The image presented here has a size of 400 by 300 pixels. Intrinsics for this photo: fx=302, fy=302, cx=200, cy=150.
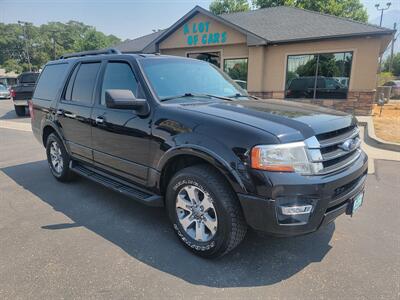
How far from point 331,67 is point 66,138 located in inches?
456

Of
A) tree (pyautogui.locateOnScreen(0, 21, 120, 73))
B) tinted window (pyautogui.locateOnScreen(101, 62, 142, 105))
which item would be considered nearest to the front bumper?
tinted window (pyautogui.locateOnScreen(101, 62, 142, 105))

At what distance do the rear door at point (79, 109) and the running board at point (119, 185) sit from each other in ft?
0.55

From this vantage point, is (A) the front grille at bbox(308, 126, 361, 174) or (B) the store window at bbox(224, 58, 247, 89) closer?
(A) the front grille at bbox(308, 126, 361, 174)

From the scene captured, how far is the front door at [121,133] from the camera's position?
3.24 meters

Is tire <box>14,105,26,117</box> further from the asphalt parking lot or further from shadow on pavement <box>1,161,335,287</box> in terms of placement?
the asphalt parking lot

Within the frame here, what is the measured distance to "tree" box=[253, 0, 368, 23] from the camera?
32656 millimetres

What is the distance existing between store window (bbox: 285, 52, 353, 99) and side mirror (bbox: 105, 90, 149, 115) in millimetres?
11716

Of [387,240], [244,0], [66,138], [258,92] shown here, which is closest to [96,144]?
[66,138]

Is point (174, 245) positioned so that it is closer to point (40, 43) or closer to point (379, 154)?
point (379, 154)

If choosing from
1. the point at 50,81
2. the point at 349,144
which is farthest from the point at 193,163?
the point at 50,81

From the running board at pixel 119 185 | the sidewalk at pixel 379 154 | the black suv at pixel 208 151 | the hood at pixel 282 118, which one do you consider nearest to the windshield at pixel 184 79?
the black suv at pixel 208 151

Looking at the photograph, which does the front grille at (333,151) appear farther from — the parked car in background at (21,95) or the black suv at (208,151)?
the parked car in background at (21,95)

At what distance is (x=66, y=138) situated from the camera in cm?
455

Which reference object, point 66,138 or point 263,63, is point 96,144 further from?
point 263,63
